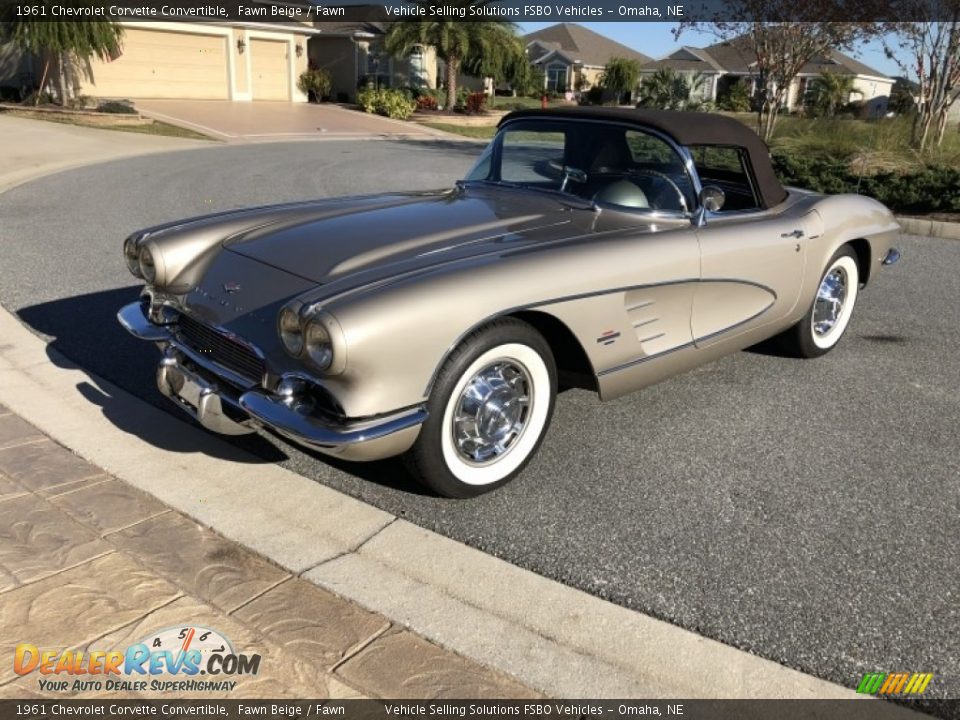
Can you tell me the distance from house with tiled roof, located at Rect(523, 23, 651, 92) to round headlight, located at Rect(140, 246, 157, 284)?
50.6 m

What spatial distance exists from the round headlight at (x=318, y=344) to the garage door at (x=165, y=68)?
90.8ft

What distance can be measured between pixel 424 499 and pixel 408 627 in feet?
2.60

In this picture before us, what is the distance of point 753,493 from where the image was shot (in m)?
3.30

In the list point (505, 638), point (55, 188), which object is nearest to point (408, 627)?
point (505, 638)

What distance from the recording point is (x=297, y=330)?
106 inches

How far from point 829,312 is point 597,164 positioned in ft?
6.58

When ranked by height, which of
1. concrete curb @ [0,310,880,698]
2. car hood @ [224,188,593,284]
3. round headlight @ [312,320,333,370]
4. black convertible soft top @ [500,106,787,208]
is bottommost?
concrete curb @ [0,310,880,698]

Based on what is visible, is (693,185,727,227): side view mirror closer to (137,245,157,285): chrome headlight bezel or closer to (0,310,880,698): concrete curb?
(0,310,880,698): concrete curb

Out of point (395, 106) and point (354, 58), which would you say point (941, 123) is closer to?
point (395, 106)

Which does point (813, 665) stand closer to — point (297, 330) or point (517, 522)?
point (517, 522)

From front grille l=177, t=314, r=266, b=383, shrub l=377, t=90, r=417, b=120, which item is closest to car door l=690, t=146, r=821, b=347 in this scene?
front grille l=177, t=314, r=266, b=383

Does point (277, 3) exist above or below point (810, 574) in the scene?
above

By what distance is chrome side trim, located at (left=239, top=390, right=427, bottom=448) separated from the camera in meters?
2.65

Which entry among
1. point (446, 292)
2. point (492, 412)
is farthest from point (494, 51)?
point (446, 292)
